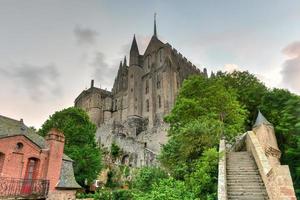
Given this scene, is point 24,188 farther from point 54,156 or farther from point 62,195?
point 54,156

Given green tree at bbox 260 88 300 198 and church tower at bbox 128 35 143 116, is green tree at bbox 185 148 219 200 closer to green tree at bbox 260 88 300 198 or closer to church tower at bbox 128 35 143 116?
green tree at bbox 260 88 300 198

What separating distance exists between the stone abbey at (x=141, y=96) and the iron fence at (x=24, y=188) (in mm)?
31979

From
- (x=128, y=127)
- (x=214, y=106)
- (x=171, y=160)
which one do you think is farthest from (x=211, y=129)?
(x=128, y=127)

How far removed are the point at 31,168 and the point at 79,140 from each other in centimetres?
1648

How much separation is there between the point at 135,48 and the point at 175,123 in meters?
51.7

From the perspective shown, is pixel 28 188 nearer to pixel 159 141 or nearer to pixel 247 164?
pixel 247 164

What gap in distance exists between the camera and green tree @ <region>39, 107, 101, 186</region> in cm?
3102

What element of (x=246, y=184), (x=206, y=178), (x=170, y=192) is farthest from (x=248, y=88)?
(x=170, y=192)

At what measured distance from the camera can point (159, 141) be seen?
46.6m

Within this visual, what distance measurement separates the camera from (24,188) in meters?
16.8

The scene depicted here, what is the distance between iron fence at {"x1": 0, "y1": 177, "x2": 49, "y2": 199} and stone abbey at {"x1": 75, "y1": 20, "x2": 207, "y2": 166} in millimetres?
31979

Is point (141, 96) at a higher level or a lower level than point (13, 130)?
higher

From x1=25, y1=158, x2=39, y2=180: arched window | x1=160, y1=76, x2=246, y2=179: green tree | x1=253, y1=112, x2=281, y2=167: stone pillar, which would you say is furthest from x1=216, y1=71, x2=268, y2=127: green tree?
x1=25, y1=158, x2=39, y2=180: arched window

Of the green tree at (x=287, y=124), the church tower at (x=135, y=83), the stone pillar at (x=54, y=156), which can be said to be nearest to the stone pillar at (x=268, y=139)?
the green tree at (x=287, y=124)
